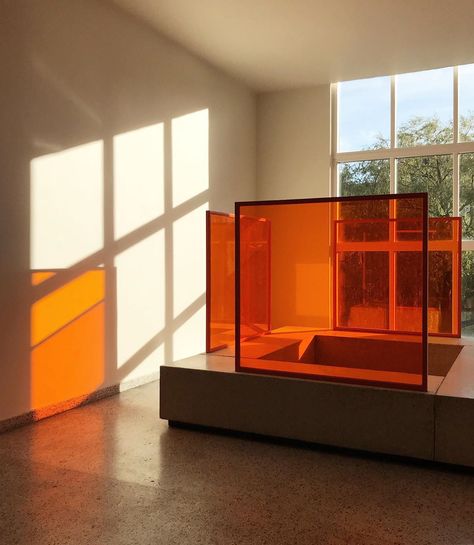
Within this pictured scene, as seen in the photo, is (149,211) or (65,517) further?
(149,211)

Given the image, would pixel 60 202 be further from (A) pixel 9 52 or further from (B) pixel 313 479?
(B) pixel 313 479

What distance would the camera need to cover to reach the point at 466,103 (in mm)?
8148

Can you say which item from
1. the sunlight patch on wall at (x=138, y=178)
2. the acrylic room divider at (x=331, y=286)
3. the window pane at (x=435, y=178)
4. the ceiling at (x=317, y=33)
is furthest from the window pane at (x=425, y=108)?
the acrylic room divider at (x=331, y=286)

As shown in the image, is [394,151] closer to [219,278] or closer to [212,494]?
[219,278]

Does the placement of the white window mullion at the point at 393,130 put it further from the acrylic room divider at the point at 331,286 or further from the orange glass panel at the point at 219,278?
the acrylic room divider at the point at 331,286

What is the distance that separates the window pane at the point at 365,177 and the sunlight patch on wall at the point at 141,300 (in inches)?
139

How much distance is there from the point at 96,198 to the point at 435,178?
5.13 metres

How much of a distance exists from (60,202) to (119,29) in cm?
210

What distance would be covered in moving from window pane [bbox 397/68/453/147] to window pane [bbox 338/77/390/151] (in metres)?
0.21

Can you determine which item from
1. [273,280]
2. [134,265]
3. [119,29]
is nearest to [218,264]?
[273,280]

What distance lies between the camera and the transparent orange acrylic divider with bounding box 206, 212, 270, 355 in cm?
454

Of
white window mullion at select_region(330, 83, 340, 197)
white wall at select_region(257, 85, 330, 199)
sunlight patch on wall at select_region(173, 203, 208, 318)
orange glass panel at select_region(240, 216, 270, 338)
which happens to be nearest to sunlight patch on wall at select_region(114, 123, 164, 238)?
sunlight patch on wall at select_region(173, 203, 208, 318)

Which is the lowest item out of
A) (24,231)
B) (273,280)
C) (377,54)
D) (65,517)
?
(65,517)

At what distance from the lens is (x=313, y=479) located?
11.6 feet
